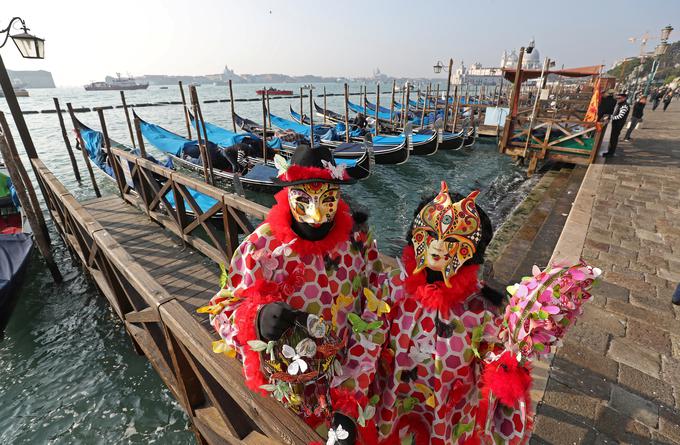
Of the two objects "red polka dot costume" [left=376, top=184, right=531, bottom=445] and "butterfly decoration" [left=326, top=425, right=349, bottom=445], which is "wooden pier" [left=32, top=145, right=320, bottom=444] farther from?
"red polka dot costume" [left=376, top=184, right=531, bottom=445]

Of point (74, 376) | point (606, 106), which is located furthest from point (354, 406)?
point (606, 106)

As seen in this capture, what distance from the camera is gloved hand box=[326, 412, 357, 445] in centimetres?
120

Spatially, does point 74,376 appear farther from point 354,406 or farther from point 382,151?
point 382,151

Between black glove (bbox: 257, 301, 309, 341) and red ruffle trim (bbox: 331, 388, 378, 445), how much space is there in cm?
42

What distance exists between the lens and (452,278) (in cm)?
138

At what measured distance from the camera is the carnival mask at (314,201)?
151 cm

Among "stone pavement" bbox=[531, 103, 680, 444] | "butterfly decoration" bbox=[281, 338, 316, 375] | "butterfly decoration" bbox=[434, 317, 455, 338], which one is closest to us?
"butterfly decoration" bbox=[281, 338, 316, 375]

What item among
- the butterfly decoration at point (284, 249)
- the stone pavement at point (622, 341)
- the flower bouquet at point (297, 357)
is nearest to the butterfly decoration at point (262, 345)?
the flower bouquet at point (297, 357)

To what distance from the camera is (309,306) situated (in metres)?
1.63

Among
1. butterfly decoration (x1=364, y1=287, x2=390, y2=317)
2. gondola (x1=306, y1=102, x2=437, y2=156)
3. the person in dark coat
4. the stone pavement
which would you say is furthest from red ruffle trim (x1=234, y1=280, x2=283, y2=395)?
the person in dark coat

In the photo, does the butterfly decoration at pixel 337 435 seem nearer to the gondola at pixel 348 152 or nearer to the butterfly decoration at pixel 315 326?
the butterfly decoration at pixel 315 326

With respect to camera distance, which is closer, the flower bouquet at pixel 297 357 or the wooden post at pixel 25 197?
the flower bouquet at pixel 297 357

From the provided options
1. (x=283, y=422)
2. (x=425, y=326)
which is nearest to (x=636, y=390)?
(x=425, y=326)

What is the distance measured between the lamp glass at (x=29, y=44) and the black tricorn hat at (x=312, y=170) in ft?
21.7
